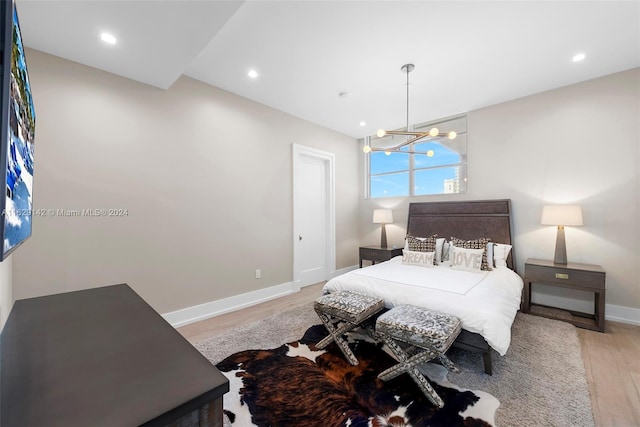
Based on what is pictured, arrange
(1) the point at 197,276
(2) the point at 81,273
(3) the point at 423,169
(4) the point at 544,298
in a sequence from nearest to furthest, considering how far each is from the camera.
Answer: (2) the point at 81,273
(1) the point at 197,276
(4) the point at 544,298
(3) the point at 423,169

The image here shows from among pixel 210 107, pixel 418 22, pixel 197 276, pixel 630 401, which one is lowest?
pixel 630 401

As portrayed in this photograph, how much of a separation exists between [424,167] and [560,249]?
7.09 feet

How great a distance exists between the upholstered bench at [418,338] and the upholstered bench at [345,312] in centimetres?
23

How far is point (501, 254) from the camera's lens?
11.4ft

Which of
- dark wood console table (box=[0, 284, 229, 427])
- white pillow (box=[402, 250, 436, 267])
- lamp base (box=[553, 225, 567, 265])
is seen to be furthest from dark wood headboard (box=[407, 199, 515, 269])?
dark wood console table (box=[0, 284, 229, 427])

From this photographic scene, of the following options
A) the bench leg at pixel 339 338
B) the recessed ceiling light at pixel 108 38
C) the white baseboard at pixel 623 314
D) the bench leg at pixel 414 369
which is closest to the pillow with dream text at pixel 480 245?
the white baseboard at pixel 623 314

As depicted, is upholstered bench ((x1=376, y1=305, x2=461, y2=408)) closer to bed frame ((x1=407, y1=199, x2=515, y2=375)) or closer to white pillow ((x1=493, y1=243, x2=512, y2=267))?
white pillow ((x1=493, y1=243, x2=512, y2=267))

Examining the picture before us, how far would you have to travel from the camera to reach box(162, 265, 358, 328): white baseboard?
2919 mm

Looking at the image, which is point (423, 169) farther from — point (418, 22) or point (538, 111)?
point (418, 22)

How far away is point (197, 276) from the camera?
3082mm

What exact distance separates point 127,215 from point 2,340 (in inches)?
77.9

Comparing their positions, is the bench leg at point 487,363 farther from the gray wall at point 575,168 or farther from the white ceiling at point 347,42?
the white ceiling at point 347,42

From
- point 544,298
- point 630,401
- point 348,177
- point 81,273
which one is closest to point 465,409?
point 630,401

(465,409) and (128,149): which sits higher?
(128,149)
